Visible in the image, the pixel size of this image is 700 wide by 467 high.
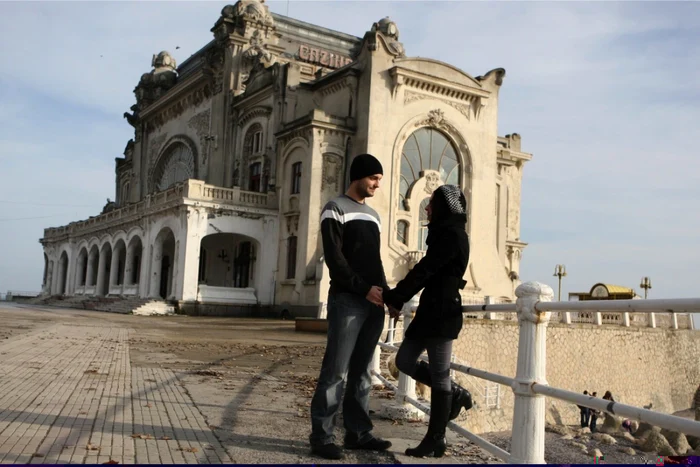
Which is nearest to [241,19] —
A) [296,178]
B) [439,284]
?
[296,178]

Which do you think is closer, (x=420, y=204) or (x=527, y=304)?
(x=527, y=304)

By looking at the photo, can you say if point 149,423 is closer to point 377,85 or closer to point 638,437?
point 638,437

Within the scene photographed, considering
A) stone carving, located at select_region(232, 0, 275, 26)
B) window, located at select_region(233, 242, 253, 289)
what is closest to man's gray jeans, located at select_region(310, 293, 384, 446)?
window, located at select_region(233, 242, 253, 289)

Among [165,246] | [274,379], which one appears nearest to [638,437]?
[274,379]

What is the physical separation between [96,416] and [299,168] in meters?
28.7

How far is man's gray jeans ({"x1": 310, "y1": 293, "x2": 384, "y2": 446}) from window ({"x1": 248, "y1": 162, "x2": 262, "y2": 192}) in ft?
106

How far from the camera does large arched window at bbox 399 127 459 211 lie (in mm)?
33531

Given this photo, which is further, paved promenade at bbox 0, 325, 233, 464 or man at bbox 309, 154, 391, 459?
man at bbox 309, 154, 391, 459

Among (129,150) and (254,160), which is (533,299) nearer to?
(254,160)

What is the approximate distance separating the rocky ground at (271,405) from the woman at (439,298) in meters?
0.30

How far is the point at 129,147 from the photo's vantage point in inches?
2410

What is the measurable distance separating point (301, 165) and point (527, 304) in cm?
2977

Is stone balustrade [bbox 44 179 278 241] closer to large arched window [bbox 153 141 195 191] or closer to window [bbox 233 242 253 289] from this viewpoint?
window [bbox 233 242 253 289]

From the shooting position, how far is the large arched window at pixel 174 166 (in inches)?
1781
